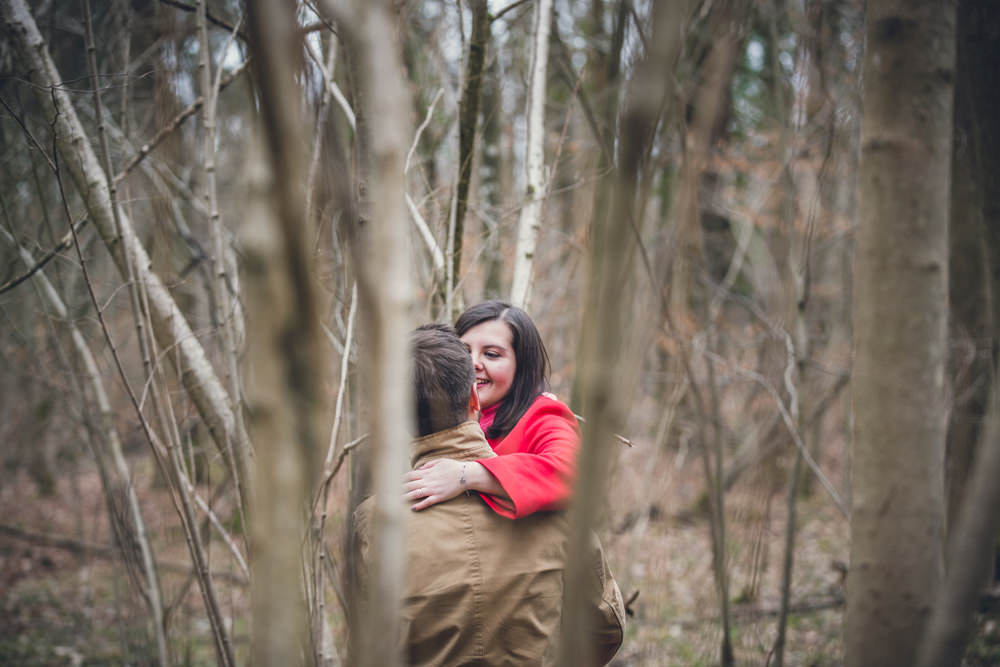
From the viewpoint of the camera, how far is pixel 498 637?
1290 mm

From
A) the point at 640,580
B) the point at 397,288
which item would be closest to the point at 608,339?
the point at 397,288

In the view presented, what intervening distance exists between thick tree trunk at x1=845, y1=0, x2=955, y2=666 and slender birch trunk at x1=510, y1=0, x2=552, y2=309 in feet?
3.11

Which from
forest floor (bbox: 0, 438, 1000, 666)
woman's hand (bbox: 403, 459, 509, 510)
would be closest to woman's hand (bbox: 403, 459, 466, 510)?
woman's hand (bbox: 403, 459, 509, 510)

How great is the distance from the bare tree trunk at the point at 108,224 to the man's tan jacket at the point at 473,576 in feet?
2.18

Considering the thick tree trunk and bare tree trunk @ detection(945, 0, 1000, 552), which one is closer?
the thick tree trunk

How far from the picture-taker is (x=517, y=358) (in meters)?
1.78

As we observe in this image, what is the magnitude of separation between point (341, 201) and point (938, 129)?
63.6 inches

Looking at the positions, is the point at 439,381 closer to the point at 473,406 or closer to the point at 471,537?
the point at 473,406

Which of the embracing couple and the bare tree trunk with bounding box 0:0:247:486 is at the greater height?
the bare tree trunk with bounding box 0:0:247:486

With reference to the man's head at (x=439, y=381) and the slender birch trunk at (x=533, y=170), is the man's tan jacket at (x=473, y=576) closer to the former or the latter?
the man's head at (x=439, y=381)

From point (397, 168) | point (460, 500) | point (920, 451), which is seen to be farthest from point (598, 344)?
point (920, 451)

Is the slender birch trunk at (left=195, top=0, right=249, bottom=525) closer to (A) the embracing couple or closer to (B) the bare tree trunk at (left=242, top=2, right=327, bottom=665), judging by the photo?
(A) the embracing couple

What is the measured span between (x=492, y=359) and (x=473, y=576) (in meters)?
0.65

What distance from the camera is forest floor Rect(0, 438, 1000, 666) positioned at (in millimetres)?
3541
